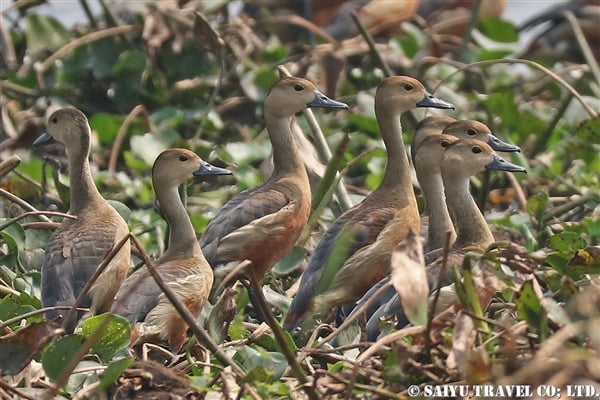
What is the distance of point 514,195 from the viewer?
8.62m

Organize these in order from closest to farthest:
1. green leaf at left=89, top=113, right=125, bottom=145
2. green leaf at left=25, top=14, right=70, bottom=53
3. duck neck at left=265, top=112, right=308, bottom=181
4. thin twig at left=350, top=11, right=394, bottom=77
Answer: duck neck at left=265, top=112, right=308, bottom=181 < thin twig at left=350, top=11, right=394, bottom=77 < green leaf at left=89, top=113, right=125, bottom=145 < green leaf at left=25, top=14, right=70, bottom=53

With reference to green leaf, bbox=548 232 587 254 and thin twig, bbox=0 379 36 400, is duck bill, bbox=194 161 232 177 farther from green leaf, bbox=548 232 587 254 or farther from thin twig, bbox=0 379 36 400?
thin twig, bbox=0 379 36 400

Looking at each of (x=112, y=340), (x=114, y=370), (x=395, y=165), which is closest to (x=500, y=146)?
(x=395, y=165)

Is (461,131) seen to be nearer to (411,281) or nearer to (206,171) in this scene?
(206,171)

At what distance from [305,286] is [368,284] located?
0.33 metres

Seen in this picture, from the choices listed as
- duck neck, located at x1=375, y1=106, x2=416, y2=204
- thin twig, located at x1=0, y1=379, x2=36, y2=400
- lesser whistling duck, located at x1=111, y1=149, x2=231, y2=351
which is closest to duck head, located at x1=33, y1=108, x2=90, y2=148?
lesser whistling duck, located at x1=111, y1=149, x2=231, y2=351

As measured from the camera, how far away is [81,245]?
255 inches

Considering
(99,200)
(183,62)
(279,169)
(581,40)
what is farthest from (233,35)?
(99,200)

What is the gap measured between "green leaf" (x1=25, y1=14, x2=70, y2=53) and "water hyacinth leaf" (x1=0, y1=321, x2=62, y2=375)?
5.53m

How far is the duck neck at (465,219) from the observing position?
21.0 feet

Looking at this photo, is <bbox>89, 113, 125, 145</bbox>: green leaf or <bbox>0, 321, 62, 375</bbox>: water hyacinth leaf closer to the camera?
<bbox>0, 321, 62, 375</bbox>: water hyacinth leaf

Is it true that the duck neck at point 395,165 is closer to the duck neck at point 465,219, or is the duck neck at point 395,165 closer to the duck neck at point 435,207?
the duck neck at point 435,207

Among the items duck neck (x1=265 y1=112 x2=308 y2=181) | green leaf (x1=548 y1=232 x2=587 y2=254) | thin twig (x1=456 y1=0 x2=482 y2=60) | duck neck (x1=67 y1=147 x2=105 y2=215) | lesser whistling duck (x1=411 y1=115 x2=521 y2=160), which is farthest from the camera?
thin twig (x1=456 y1=0 x2=482 y2=60)

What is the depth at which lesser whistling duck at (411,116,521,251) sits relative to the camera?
6738 mm
